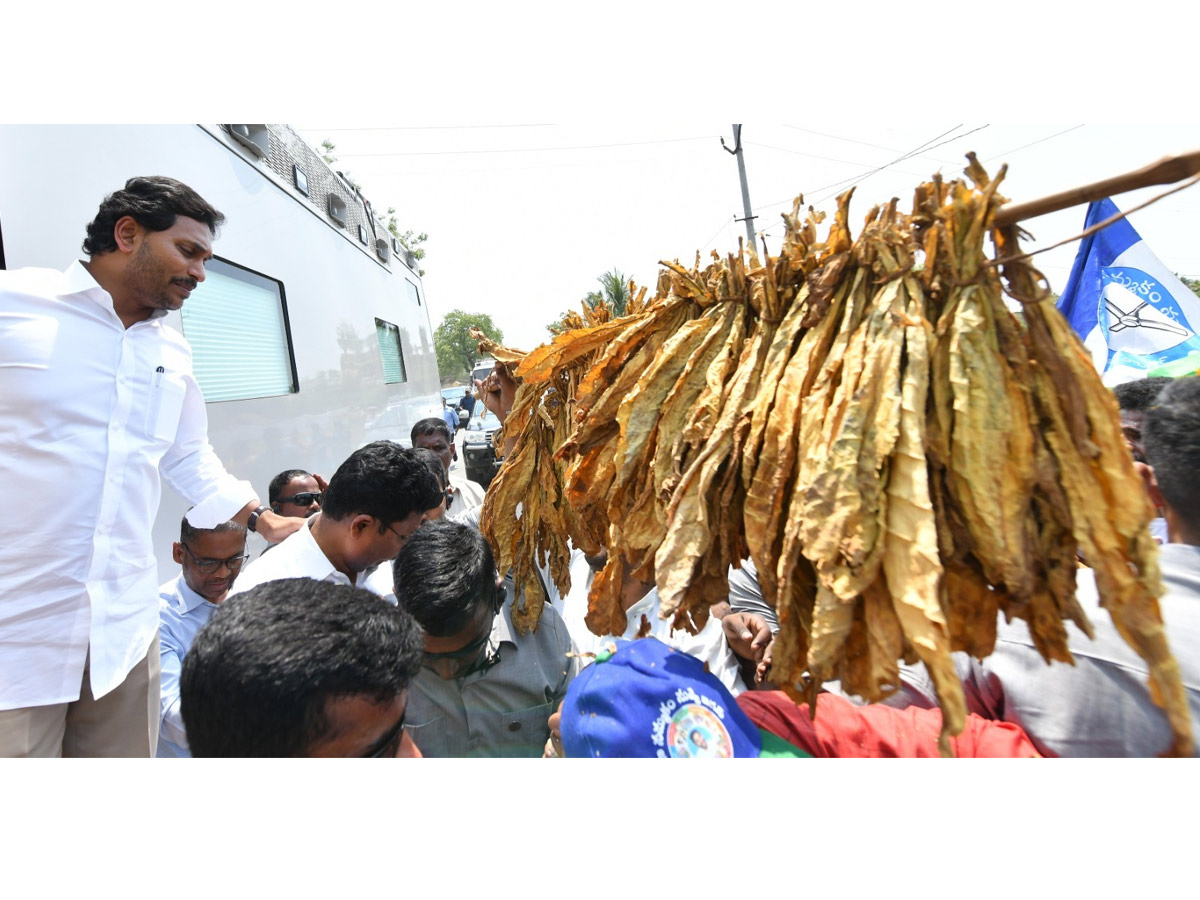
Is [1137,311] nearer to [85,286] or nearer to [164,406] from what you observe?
[164,406]

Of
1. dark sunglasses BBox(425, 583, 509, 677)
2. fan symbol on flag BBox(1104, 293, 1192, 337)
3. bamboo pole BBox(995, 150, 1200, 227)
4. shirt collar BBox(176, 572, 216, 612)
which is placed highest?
fan symbol on flag BBox(1104, 293, 1192, 337)

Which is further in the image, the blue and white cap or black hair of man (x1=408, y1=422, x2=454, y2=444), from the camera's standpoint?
black hair of man (x1=408, y1=422, x2=454, y2=444)

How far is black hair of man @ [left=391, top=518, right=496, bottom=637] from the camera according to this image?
1.84 meters

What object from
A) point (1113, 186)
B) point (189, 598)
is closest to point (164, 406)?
point (189, 598)

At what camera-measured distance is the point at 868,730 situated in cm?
139

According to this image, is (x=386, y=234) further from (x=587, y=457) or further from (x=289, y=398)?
(x=587, y=457)

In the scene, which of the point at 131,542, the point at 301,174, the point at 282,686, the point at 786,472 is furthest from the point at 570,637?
the point at 301,174

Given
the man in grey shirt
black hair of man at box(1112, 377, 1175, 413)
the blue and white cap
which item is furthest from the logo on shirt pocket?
black hair of man at box(1112, 377, 1175, 413)

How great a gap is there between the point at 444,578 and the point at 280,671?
757 millimetres

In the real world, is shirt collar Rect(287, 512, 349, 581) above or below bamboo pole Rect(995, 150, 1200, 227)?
below

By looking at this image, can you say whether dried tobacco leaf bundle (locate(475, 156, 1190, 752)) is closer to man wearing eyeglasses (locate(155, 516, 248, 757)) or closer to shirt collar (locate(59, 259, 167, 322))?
shirt collar (locate(59, 259, 167, 322))

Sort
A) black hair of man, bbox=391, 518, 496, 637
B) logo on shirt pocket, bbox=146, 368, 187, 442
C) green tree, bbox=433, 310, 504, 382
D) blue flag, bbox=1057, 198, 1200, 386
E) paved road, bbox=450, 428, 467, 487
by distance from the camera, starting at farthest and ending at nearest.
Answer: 1. green tree, bbox=433, 310, 504, 382
2. paved road, bbox=450, 428, 467, 487
3. blue flag, bbox=1057, 198, 1200, 386
4. logo on shirt pocket, bbox=146, 368, 187, 442
5. black hair of man, bbox=391, 518, 496, 637

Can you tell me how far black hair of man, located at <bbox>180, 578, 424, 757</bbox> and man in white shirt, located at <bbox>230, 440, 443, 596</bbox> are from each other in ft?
2.87

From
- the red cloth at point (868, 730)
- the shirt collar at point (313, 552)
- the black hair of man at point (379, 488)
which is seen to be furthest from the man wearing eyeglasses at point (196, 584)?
the red cloth at point (868, 730)
